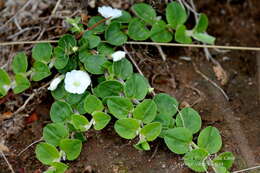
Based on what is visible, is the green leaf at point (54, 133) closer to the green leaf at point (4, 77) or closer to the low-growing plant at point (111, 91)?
the low-growing plant at point (111, 91)

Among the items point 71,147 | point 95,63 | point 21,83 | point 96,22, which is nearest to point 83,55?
point 95,63

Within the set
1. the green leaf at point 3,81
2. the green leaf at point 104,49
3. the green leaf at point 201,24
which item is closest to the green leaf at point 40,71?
the green leaf at point 3,81

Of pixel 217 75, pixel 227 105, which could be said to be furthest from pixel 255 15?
pixel 227 105

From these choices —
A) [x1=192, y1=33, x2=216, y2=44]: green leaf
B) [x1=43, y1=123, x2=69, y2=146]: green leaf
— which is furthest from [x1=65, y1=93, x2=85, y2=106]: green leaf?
[x1=192, y1=33, x2=216, y2=44]: green leaf

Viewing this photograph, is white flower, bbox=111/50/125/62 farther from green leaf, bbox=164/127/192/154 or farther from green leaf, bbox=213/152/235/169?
green leaf, bbox=213/152/235/169

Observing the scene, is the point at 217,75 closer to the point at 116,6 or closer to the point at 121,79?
the point at 121,79

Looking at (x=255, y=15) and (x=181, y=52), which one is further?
(x=255, y=15)

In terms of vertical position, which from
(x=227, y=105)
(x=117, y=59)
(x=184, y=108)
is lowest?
(x=227, y=105)
